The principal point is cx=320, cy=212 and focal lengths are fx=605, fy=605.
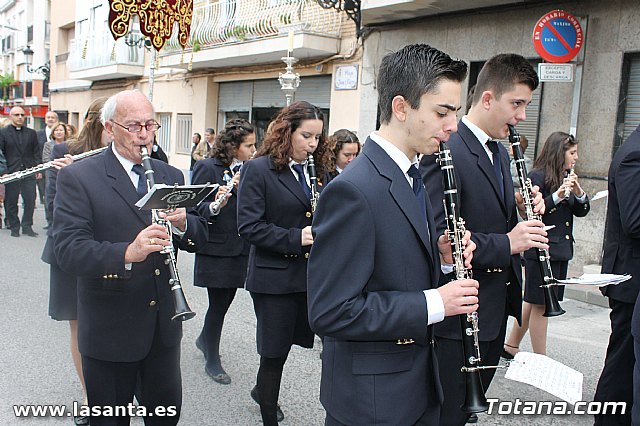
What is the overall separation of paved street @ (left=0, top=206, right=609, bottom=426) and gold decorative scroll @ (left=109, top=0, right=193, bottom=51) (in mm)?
4243

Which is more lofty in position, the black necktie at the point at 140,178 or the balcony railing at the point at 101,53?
the balcony railing at the point at 101,53

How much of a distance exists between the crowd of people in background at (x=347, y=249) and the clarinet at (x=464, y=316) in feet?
0.15

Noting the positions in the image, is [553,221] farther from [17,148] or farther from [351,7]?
[17,148]

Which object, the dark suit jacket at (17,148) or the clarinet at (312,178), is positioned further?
the dark suit jacket at (17,148)

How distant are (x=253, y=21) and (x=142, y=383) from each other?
1376 centimetres

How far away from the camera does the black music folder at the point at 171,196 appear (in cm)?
245

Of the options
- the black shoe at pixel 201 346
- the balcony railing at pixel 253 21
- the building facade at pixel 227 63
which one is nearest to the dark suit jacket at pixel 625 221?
the black shoe at pixel 201 346

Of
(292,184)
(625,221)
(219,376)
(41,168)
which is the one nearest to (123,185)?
(292,184)

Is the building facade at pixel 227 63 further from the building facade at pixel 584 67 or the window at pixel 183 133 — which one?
the building facade at pixel 584 67

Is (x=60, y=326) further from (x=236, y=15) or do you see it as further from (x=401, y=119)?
(x=236, y=15)

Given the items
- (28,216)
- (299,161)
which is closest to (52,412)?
(299,161)

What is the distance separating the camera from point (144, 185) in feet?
9.42

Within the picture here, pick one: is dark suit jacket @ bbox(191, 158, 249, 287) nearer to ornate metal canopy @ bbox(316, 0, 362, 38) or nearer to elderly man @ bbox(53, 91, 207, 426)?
elderly man @ bbox(53, 91, 207, 426)

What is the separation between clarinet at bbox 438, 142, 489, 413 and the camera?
7.73ft
